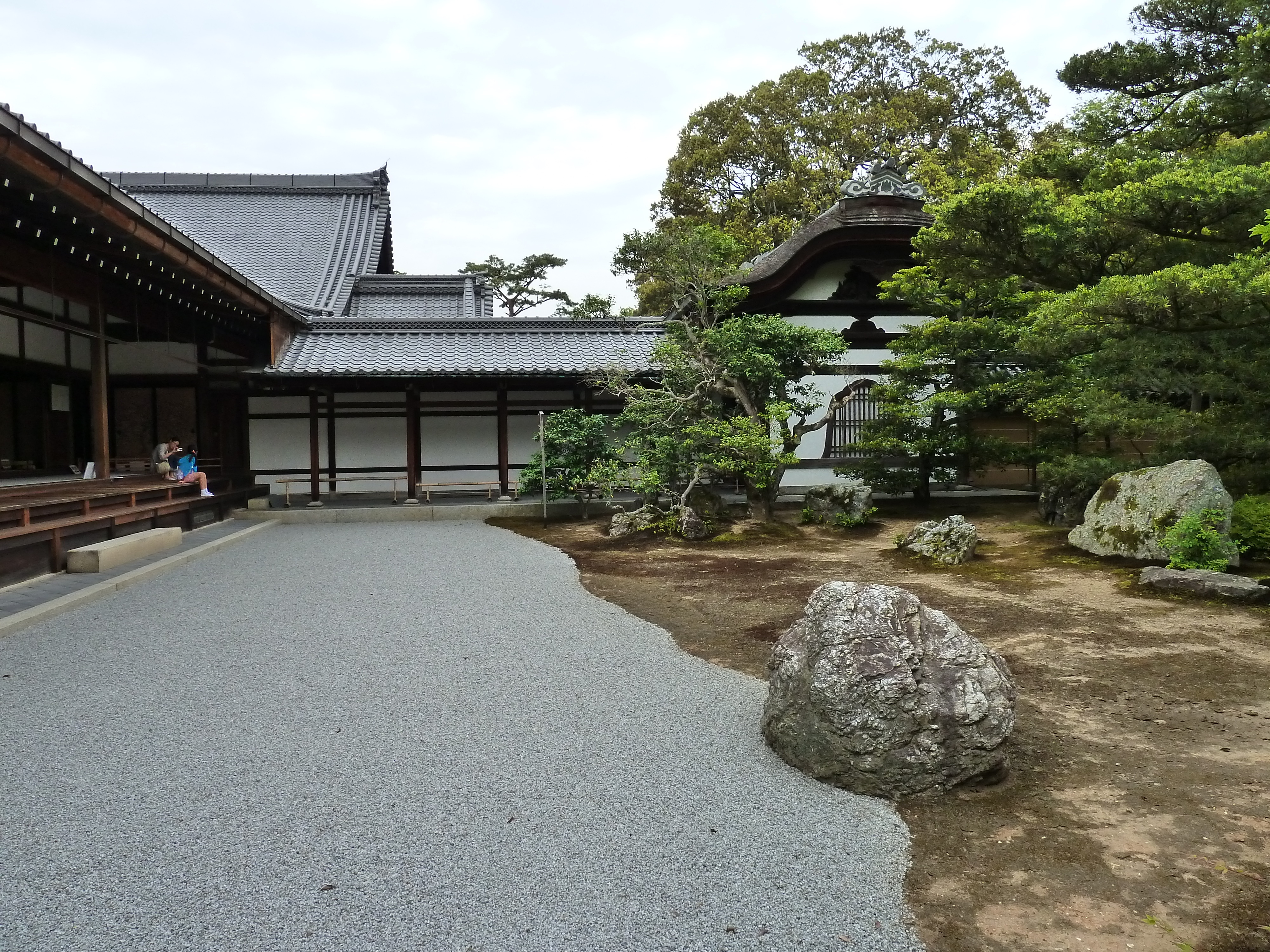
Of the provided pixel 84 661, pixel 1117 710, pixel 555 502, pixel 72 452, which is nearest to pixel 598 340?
pixel 555 502

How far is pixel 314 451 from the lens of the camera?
1458 cm

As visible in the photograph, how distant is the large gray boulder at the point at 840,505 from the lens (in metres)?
11.5

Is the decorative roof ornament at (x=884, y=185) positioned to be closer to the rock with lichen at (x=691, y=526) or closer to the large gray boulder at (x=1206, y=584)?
the rock with lichen at (x=691, y=526)

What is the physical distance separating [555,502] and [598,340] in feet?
13.9

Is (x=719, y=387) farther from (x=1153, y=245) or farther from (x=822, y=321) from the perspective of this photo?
(x=1153, y=245)

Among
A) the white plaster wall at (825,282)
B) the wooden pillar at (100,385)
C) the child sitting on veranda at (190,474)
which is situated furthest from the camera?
the white plaster wall at (825,282)

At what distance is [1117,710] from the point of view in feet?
13.8

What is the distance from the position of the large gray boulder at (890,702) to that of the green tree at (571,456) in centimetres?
934

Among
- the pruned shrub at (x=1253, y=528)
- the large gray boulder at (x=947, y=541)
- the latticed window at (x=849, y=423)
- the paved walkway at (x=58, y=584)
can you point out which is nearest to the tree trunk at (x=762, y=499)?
the large gray boulder at (x=947, y=541)

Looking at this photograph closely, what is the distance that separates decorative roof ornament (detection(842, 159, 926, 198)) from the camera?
1496cm

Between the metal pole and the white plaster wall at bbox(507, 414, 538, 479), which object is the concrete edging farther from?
the white plaster wall at bbox(507, 414, 538, 479)

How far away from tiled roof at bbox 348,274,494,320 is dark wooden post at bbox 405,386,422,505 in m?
5.20

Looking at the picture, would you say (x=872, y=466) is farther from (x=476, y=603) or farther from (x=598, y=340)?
(x=476, y=603)

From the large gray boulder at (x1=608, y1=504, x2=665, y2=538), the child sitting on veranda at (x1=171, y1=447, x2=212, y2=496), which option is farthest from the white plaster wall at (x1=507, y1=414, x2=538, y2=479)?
the child sitting on veranda at (x1=171, y1=447, x2=212, y2=496)
